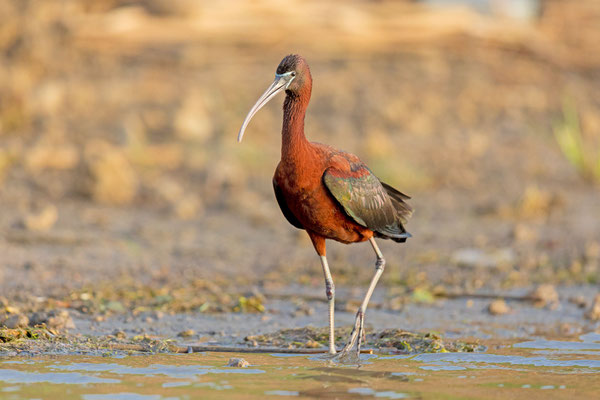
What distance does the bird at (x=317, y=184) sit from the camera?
543 centimetres

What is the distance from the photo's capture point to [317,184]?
5453 millimetres

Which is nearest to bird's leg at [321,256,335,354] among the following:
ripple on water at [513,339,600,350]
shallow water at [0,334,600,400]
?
shallow water at [0,334,600,400]

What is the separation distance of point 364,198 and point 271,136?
6171 millimetres

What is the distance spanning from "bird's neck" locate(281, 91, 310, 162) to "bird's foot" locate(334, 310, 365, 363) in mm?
1053

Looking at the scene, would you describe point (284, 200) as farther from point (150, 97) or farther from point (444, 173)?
point (150, 97)

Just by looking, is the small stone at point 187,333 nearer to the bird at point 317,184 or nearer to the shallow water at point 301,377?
the shallow water at point 301,377

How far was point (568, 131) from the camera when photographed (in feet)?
34.4

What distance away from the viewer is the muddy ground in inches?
279

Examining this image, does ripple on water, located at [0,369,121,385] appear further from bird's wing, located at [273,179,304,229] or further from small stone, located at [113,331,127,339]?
bird's wing, located at [273,179,304,229]

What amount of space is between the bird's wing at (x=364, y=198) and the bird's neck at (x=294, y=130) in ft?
0.69

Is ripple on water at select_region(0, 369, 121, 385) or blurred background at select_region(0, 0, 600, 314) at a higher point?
blurred background at select_region(0, 0, 600, 314)

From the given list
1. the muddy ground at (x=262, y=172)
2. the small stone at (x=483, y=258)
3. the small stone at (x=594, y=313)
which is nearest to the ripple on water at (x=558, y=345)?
the muddy ground at (x=262, y=172)

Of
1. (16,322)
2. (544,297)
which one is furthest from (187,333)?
(544,297)

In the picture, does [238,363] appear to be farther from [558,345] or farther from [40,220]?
[40,220]
